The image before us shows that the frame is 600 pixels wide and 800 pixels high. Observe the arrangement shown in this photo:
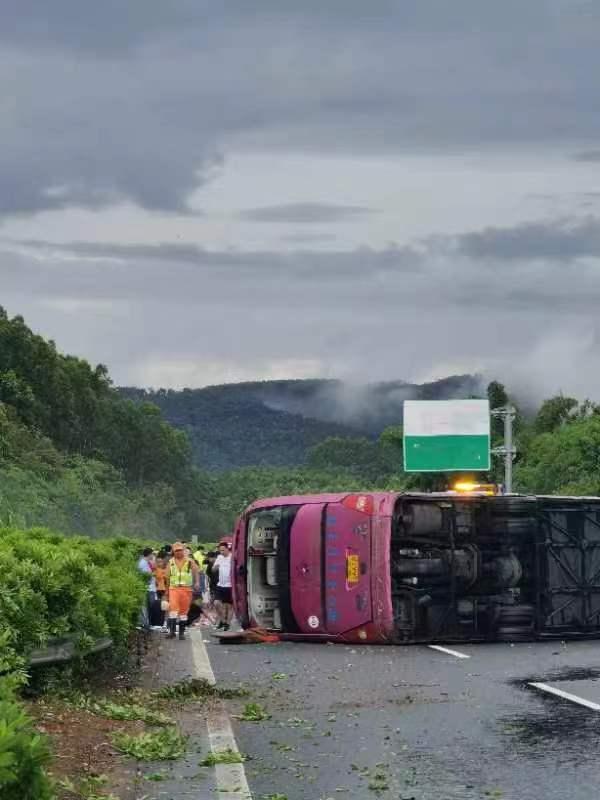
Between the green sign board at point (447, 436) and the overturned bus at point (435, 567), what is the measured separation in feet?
88.2

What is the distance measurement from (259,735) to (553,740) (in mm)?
2249

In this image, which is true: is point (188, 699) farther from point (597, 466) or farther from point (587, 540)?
point (597, 466)

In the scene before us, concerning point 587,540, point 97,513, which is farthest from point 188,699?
point 97,513

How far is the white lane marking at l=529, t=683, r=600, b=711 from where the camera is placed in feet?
45.9

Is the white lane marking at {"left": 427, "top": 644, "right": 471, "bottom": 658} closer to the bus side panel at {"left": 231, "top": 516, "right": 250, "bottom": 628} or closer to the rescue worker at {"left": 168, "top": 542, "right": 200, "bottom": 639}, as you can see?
the bus side panel at {"left": 231, "top": 516, "right": 250, "bottom": 628}

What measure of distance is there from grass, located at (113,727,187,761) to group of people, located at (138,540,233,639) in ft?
40.1

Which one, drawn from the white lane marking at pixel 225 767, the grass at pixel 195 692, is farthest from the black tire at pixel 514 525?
the grass at pixel 195 692

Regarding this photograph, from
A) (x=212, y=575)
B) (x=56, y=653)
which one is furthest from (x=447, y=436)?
(x=56, y=653)

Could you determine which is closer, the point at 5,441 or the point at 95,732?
the point at 95,732

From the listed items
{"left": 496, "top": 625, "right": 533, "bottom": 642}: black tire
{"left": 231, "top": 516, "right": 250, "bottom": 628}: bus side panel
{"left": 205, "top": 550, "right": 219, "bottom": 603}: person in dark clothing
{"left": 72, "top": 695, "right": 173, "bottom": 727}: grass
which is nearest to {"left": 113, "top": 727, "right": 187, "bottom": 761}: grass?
{"left": 72, "top": 695, "right": 173, "bottom": 727}: grass

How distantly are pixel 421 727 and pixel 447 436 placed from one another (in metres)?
41.0

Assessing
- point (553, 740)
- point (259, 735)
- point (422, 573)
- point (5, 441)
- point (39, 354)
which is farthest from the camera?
point (39, 354)

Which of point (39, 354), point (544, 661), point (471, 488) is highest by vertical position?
point (39, 354)

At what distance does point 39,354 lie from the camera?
107 m
